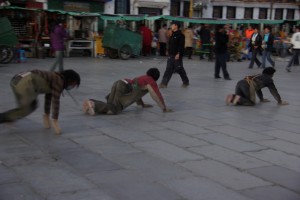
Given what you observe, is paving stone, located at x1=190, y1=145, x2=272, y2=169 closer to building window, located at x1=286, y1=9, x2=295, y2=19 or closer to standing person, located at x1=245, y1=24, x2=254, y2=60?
standing person, located at x1=245, y1=24, x2=254, y2=60

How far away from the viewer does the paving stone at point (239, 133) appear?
663cm

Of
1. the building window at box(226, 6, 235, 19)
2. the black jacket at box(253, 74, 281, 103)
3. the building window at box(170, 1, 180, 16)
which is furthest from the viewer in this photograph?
the building window at box(226, 6, 235, 19)

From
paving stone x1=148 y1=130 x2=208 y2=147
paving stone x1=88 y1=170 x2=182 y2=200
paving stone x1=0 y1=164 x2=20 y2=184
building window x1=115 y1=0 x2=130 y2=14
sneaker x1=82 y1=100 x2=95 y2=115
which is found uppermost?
building window x1=115 y1=0 x2=130 y2=14

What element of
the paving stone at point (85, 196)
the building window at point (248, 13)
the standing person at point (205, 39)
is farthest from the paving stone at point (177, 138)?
the building window at point (248, 13)

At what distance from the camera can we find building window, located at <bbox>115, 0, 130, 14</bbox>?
2925 centimetres

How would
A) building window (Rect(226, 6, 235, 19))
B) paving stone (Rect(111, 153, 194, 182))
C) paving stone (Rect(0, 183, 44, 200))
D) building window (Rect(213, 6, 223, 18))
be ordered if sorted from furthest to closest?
building window (Rect(226, 6, 235, 19)) → building window (Rect(213, 6, 223, 18)) → paving stone (Rect(111, 153, 194, 182)) → paving stone (Rect(0, 183, 44, 200))

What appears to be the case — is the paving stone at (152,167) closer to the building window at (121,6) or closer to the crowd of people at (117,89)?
the crowd of people at (117,89)

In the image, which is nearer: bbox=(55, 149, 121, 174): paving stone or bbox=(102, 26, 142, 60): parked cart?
bbox=(55, 149, 121, 174): paving stone

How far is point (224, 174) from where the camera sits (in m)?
4.93

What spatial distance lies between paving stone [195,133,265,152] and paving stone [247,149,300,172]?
0.19 meters

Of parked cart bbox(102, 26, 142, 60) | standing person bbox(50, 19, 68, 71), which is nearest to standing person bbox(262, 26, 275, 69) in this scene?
parked cart bbox(102, 26, 142, 60)

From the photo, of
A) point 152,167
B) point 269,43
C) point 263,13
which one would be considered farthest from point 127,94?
point 263,13

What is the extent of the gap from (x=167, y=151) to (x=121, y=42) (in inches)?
599

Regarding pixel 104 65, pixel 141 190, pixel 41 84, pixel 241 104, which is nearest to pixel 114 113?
pixel 41 84
